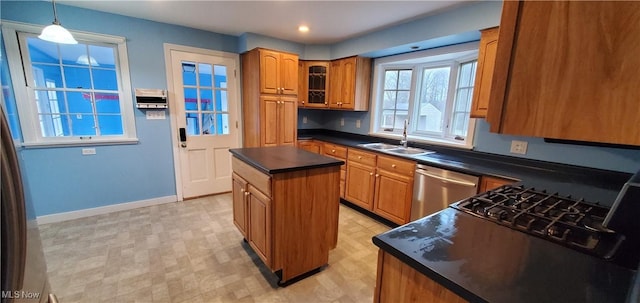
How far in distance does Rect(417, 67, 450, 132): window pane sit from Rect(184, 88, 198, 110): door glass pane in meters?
3.10

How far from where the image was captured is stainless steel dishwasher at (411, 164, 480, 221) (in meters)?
2.17

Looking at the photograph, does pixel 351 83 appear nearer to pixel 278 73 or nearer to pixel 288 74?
pixel 288 74

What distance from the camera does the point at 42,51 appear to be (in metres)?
2.60

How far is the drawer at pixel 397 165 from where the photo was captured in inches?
102

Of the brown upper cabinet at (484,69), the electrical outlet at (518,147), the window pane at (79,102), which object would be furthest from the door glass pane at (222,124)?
the electrical outlet at (518,147)

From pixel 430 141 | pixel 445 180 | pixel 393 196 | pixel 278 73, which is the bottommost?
pixel 393 196

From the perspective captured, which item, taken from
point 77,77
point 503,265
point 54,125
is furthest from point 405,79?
point 54,125

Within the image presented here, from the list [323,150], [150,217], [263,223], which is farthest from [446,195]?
[150,217]

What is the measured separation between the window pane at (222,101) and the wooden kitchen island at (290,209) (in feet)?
5.90

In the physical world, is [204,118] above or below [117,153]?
above

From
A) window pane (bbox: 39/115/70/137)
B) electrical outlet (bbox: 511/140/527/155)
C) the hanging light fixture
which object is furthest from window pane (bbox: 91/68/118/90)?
electrical outlet (bbox: 511/140/527/155)

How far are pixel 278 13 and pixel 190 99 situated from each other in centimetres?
171

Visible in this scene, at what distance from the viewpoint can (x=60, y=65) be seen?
268 centimetres

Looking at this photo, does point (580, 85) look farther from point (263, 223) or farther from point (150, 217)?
point (150, 217)
